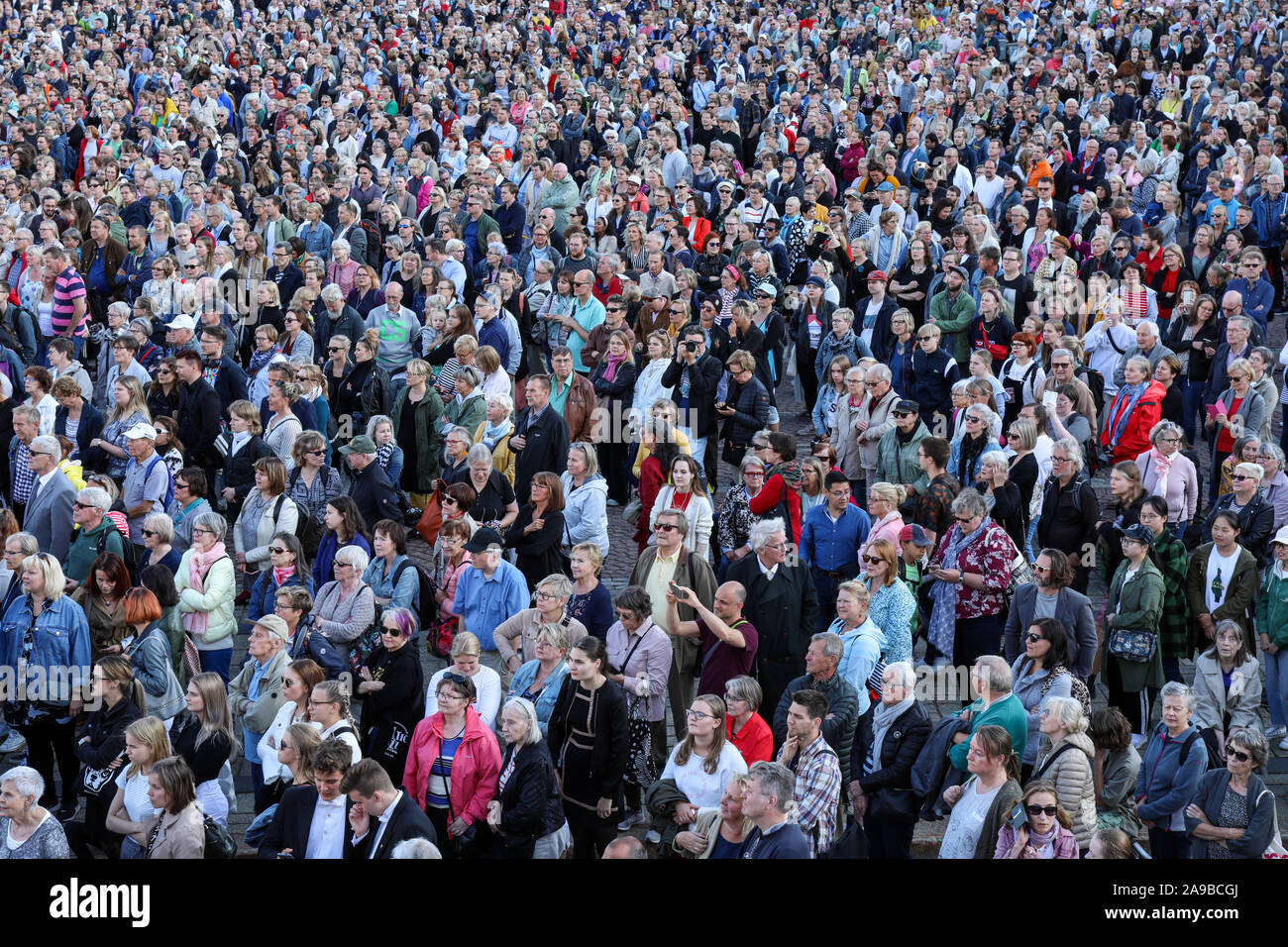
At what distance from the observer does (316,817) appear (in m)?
7.20

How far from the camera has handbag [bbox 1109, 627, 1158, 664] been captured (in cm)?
930

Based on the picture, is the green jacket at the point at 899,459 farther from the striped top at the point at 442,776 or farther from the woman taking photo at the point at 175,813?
the woman taking photo at the point at 175,813

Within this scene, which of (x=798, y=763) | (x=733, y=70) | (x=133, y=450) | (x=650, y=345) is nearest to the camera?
(x=798, y=763)

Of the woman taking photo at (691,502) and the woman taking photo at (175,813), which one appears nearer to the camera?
the woman taking photo at (175,813)

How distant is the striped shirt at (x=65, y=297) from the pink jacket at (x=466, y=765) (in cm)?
853

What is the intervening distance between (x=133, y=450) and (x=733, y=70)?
52.0ft

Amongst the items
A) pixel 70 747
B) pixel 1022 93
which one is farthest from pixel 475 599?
pixel 1022 93

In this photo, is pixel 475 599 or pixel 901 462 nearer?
pixel 475 599

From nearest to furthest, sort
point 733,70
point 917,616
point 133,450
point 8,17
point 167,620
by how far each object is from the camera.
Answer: point 167,620, point 917,616, point 133,450, point 733,70, point 8,17

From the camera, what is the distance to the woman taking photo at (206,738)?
7.89 metres

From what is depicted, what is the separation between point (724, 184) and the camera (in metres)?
17.7

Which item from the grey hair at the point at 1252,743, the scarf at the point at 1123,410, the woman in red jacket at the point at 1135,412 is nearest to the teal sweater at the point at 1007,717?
the grey hair at the point at 1252,743

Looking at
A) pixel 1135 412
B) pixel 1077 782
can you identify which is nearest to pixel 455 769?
pixel 1077 782

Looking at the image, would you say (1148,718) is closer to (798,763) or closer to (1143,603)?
(1143,603)
